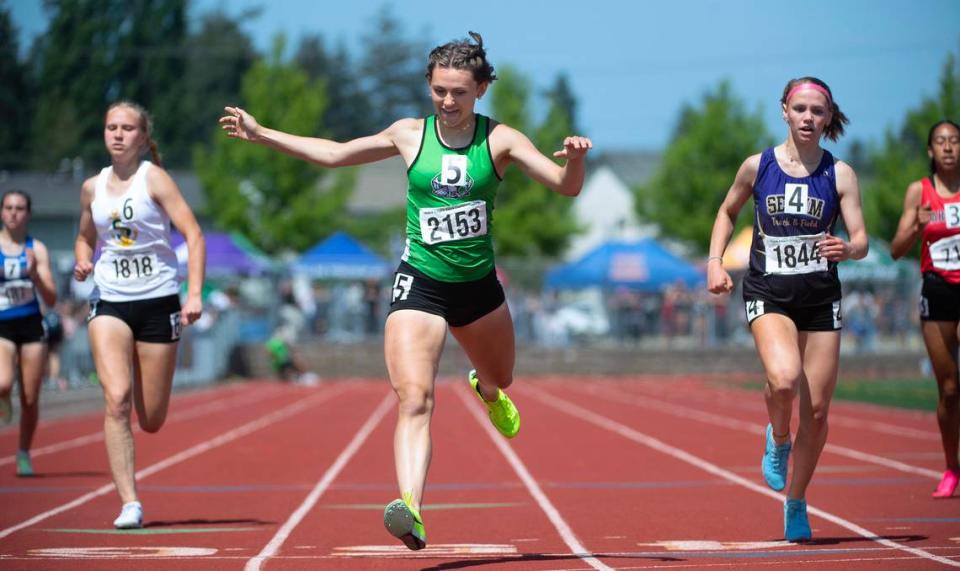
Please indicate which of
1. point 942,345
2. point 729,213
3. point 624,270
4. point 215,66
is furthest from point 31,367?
point 215,66

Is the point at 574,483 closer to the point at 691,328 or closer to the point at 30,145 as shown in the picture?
the point at 691,328

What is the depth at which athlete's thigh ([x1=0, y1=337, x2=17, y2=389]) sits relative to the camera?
33.9ft

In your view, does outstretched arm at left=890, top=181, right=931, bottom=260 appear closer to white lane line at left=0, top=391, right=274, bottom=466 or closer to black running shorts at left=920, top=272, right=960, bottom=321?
black running shorts at left=920, top=272, right=960, bottom=321

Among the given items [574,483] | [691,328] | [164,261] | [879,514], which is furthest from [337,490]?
[691,328]

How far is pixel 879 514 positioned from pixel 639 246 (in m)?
29.6

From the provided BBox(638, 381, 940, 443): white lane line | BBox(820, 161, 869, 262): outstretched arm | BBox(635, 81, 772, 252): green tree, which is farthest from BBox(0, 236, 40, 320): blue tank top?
BBox(635, 81, 772, 252): green tree

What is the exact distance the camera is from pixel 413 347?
19.8 feet

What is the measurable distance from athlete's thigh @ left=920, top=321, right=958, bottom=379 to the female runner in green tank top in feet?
11.5

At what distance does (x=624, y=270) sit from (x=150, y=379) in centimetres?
2928

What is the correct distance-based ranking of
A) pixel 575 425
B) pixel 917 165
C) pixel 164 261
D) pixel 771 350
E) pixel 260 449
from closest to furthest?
pixel 771 350
pixel 164 261
pixel 260 449
pixel 575 425
pixel 917 165

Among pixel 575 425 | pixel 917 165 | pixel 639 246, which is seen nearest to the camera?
pixel 575 425

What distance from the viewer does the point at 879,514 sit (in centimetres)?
796

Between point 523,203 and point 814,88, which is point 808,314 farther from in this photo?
point 523,203

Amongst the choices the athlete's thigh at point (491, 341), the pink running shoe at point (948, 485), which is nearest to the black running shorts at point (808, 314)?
the athlete's thigh at point (491, 341)
